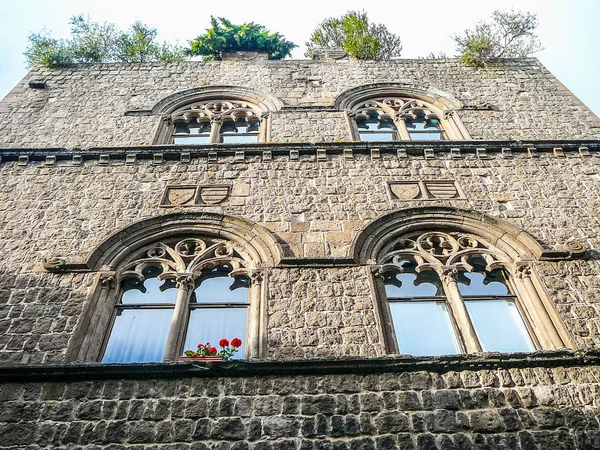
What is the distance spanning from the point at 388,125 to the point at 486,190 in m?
3.09

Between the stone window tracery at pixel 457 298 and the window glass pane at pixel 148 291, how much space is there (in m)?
2.49

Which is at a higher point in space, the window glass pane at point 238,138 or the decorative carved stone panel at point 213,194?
the window glass pane at point 238,138

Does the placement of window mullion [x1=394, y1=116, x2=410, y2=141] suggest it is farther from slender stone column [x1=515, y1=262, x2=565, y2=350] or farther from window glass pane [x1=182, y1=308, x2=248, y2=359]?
window glass pane [x1=182, y1=308, x2=248, y2=359]

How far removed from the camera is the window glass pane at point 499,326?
5.95 m

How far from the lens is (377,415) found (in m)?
4.75

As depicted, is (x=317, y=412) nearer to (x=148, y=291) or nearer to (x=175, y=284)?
(x=175, y=284)

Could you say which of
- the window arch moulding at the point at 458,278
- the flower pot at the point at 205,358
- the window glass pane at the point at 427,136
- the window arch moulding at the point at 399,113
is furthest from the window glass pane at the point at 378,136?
the flower pot at the point at 205,358

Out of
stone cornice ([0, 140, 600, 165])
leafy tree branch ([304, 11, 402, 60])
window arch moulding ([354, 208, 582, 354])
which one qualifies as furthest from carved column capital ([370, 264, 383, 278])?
leafy tree branch ([304, 11, 402, 60])

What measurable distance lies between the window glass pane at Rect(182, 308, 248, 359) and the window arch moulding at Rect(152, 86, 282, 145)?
412 cm

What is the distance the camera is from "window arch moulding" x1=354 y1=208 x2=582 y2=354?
5977mm

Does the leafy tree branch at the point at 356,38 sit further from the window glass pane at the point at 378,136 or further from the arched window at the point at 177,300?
the arched window at the point at 177,300

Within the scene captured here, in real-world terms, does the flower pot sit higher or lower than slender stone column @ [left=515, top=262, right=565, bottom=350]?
lower

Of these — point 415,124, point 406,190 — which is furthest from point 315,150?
point 415,124

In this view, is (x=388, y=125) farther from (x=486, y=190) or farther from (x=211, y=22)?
(x=211, y=22)
